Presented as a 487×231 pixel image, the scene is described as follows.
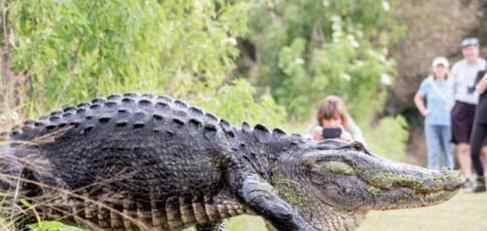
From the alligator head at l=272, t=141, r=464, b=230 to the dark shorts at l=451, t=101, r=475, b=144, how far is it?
7523mm

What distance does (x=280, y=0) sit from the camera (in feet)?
80.6

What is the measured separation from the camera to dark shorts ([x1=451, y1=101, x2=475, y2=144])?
567 inches

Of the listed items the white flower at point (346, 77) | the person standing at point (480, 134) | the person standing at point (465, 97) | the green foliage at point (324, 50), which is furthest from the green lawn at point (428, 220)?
the white flower at point (346, 77)

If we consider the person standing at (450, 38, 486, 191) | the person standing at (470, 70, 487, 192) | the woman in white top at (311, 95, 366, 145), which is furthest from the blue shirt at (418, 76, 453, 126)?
the woman in white top at (311, 95, 366, 145)

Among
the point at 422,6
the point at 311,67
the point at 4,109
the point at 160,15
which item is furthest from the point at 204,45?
the point at 422,6

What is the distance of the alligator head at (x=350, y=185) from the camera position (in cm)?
694

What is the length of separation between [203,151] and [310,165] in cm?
67

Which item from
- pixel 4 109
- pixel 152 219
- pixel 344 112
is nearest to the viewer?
pixel 152 219

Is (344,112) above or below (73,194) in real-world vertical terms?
above

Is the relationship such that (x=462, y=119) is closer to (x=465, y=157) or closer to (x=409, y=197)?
(x=465, y=157)

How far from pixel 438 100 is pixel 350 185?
885 cm

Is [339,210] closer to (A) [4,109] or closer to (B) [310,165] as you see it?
(B) [310,165]

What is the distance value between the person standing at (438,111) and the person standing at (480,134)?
190cm

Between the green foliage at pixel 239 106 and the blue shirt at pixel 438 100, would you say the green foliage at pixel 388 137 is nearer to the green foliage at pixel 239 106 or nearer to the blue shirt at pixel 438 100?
the blue shirt at pixel 438 100
